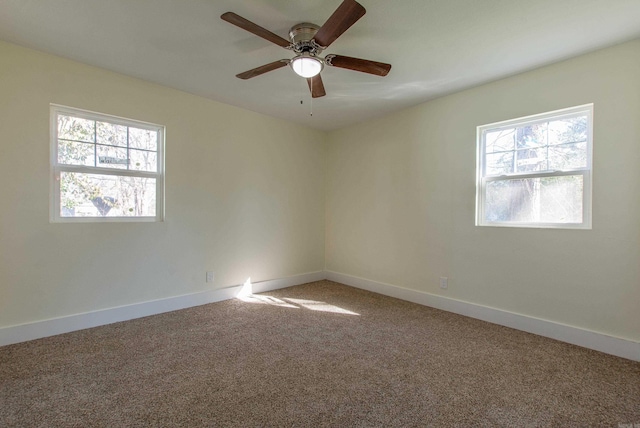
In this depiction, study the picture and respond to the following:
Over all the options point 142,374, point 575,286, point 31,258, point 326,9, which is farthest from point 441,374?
point 31,258

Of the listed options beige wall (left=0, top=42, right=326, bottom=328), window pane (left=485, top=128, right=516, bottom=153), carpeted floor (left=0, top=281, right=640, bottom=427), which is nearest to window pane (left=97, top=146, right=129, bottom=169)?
beige wall (left=0, top=42, right=326, bottom=328)

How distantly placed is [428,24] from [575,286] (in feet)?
8.27

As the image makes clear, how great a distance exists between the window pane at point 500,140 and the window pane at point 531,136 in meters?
0.06

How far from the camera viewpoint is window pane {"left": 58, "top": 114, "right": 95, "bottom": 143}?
2742mm

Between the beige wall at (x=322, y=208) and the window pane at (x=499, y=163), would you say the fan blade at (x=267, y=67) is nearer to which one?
the beige wall at (x=322, y=208)

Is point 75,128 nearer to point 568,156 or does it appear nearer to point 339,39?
point 339,39

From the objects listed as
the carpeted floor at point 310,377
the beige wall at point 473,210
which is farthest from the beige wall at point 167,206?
the beige wall at point 473,210

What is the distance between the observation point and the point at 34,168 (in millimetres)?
2564

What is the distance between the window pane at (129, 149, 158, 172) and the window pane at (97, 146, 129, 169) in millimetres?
64

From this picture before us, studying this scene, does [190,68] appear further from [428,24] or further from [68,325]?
[68,325]

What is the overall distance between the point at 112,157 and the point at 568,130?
4425 millimetres

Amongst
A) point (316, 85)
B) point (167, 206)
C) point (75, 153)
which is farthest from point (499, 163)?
point (75, 153)

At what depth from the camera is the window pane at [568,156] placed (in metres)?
2.56

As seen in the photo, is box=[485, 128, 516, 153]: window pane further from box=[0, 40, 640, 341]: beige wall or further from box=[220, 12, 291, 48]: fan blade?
box=[220, 12, 291, 48]: fan blade
